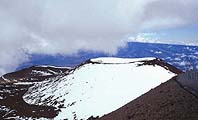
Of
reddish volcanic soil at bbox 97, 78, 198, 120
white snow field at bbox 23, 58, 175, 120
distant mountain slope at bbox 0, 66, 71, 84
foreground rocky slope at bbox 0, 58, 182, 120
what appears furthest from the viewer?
distant mountain slope at bbox 0, 66, 71, 84

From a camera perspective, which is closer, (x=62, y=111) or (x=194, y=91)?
(x=194, y=91)

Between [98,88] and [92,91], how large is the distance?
4.76 feet

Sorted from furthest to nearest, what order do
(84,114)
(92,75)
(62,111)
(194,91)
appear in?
(92,75), (62,111), (84,114), (194,91)

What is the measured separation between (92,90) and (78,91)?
3527 millimetres

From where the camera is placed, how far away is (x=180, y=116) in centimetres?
2533

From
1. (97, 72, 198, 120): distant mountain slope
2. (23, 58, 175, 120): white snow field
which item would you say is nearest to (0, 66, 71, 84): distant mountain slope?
(23, 58, 175, 120): white snow field

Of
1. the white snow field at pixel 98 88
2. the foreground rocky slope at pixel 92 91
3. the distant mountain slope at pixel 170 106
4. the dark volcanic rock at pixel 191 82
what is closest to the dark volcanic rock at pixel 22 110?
the foreground rocky slope at pixel 92 91

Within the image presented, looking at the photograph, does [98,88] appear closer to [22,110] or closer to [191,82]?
[22,110]

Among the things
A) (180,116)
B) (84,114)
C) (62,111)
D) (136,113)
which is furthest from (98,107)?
(180,116)

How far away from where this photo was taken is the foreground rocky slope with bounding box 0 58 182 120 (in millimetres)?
59312

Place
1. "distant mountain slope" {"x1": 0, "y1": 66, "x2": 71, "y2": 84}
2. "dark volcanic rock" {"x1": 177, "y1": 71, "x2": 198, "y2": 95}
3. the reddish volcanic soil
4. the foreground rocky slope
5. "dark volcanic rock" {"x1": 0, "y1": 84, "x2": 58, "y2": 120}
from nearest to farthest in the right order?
the reddish volcanic soil → "dark volcanic rock" {"x1": 177, "y1": 71, "x2": 198, "y2": 95} → the foreground rocky slope → "dark volcanic rock" {"x1": 0, "y1": 84, "x2": 58, "y2": 120} → "distant mountain slope" {"x1": 0, "y1": 66, "x2": 71, "y2": 84}

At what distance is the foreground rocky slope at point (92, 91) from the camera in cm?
5931

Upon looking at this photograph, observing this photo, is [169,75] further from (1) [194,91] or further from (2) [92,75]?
(1) [194,91]

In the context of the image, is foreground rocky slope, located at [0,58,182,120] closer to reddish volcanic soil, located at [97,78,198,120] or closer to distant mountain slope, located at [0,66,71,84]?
reddish volcanic soil, located at [97,78,198,120]
